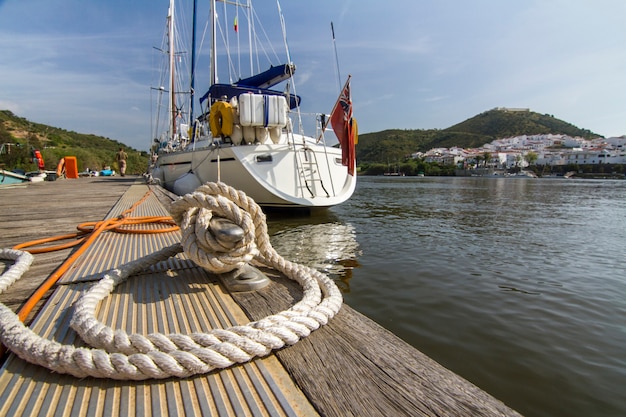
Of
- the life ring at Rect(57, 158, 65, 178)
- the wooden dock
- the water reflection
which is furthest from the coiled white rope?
the life ring at Rect(57, 158, 65, 178)

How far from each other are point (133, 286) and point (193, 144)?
30.1 feet

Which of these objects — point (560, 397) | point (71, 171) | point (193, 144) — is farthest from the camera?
point (71, 171)

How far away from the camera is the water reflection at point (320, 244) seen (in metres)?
4.49

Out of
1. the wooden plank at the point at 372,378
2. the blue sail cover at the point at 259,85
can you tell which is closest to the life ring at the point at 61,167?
the blue sail cover at the point at 259,85

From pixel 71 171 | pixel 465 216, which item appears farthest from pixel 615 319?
pixel 71 171

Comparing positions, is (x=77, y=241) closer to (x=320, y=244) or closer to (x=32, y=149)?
(x=320, y=244)

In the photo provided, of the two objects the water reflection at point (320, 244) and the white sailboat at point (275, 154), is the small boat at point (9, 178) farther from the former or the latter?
the water reflection at point (320, 244)

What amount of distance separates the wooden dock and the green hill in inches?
4674

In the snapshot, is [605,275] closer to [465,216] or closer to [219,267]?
[219,267]

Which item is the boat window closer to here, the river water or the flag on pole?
the river water

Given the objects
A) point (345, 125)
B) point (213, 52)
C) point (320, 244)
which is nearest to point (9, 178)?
point (213, 52)

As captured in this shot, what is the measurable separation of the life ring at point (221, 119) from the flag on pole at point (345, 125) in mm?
2640

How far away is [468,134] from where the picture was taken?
137000 mm

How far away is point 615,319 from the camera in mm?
3078
